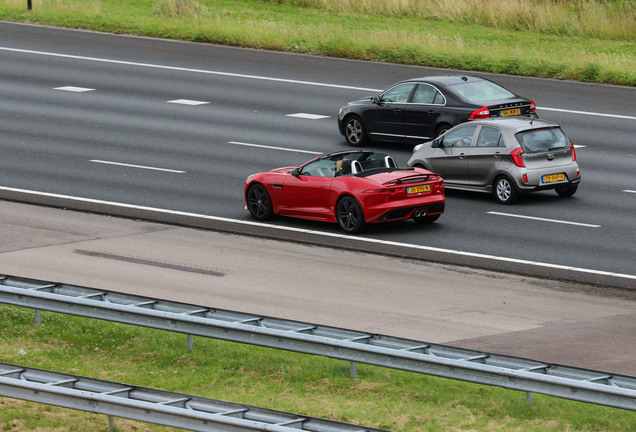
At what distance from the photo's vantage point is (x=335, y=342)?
1130 centimetres

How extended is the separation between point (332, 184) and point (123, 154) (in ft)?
24.1

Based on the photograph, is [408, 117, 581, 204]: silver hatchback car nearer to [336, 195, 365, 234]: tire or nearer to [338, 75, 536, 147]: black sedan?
[338, 75, 536, 147]: black sedan

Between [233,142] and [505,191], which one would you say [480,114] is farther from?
[233,142]

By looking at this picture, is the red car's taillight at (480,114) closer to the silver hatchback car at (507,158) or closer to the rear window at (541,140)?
the silver hatchback car at (507,158)

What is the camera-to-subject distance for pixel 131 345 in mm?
12898

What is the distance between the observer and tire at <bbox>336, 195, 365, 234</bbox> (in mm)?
20484

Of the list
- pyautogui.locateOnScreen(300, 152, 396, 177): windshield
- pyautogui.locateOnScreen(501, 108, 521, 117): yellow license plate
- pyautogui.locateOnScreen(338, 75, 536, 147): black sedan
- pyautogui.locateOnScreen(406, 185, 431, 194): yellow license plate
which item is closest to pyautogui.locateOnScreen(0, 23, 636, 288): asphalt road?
pyautogui.locateOnScreen(338, 75, 536, 147): black sedan

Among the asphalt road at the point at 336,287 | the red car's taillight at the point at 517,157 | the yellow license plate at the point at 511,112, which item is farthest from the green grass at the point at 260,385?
the yellow license plate at the point at 511,112

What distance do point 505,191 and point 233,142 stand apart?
739cm

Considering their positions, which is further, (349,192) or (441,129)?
(441,129)

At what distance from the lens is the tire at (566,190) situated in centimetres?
2291

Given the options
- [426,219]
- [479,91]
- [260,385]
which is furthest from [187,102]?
[260,385]

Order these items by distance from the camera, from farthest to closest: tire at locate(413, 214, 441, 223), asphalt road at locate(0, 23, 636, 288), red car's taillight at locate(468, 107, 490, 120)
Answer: red car's taillight at locate(468, 107, 490, 120)
tire at locate(413, 214, 441, 223)
asphalt road at locate(0, 23, 636, 288)

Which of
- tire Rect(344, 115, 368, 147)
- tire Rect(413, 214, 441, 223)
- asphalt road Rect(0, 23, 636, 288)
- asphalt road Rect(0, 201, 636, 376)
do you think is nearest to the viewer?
asphalt road Rect(0, 201, 636, 376)
